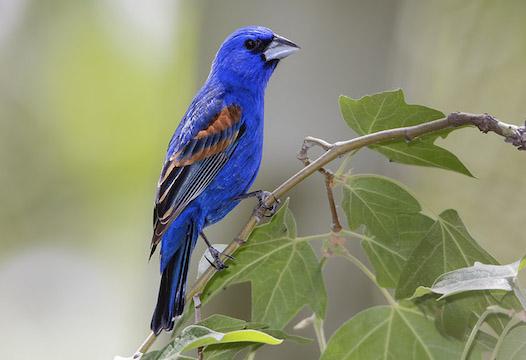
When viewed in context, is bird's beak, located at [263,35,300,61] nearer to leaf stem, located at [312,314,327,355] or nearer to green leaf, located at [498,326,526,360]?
leaf stem, located at [312,314,327,355]

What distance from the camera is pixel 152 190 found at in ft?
15.9

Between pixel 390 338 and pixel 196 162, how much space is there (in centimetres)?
86

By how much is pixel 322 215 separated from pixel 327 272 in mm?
295

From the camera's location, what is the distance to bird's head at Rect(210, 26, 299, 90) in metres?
2.64

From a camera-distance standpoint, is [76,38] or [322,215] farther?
[76,38]

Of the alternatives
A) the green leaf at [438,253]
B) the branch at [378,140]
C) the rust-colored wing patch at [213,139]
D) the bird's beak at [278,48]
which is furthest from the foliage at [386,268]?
the bird's beak at [278,48]

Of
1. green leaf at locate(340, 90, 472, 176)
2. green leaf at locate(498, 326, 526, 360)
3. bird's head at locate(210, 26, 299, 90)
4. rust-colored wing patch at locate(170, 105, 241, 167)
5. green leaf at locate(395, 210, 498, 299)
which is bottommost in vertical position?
green leaf at locate(498, 326, 526, 360)

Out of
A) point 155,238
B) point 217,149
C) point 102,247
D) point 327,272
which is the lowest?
point 102,247

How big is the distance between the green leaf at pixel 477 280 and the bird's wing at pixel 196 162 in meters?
0.95

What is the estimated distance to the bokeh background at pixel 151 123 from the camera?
3.50 meters

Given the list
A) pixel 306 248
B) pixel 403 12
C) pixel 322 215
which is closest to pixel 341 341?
pixel 306 248

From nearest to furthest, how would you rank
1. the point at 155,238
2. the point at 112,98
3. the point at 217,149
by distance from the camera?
the point at 155,238
the point at 217,149
the point at 112,98

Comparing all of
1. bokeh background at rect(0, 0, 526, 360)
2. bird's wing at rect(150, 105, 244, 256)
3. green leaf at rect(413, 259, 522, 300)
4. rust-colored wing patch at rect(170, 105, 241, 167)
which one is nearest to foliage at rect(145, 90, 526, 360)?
green leaf at rect(413, 259, 522, 300)

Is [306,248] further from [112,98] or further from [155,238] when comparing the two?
[112,98]
